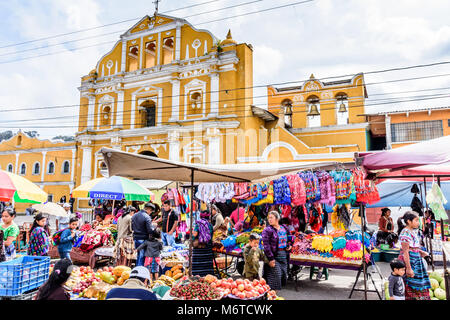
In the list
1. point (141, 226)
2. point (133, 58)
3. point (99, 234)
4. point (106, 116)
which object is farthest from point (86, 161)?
point (141, 226)

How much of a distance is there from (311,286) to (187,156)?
14076 millimetres

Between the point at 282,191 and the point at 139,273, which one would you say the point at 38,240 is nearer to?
the point at 139,273

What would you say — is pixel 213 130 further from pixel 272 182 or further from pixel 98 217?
pixel 272 182

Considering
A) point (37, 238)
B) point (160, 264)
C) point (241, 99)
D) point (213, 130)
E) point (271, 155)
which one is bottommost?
point (160, 264)

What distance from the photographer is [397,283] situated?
14.8ft

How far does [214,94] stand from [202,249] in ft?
47.7

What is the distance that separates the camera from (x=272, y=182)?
7332 mm

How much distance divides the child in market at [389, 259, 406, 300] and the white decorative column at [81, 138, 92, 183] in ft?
73.9

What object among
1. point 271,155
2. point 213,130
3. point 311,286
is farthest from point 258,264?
point 213,130

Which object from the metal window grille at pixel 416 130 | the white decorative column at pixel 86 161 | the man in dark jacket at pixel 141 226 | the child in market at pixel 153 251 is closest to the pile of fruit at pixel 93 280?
the child in market at pixel 153 251

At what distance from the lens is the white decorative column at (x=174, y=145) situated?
65.9 feet

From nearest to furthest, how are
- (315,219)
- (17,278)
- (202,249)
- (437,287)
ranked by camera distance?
(17,278), (437,287), (202,249), (315,219)

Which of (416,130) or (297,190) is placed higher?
(416,130)

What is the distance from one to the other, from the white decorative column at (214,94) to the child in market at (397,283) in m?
15.7
